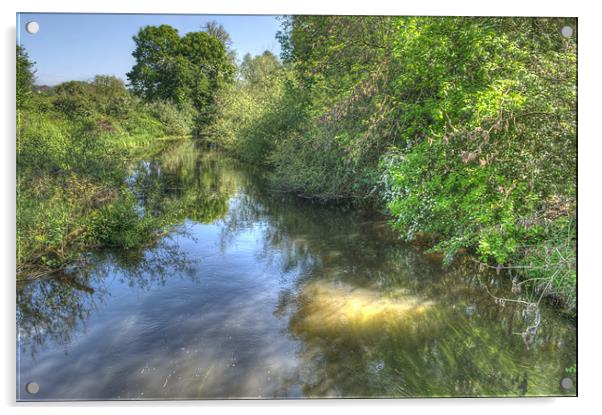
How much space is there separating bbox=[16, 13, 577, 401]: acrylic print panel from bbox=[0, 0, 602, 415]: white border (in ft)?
0.34

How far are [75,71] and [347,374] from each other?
4374 millimetres

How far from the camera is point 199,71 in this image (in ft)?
21.1

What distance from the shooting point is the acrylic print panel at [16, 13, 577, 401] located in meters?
4.51

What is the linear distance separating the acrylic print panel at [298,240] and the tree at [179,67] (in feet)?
0.11

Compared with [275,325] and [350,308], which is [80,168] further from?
[350,308]

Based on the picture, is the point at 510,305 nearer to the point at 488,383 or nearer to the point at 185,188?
the point at 488,383

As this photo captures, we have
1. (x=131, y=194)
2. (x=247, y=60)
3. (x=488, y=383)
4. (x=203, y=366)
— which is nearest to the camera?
(x=488, y=383)

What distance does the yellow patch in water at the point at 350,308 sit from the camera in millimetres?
5523

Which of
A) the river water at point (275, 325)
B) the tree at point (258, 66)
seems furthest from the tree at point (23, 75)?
the tree at point (258, 66)

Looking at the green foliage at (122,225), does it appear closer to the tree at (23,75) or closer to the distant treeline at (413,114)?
the distant treeline at (413,114)

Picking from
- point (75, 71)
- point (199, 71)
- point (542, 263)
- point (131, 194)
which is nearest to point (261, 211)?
point (131, 194)

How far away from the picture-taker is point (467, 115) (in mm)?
5758
